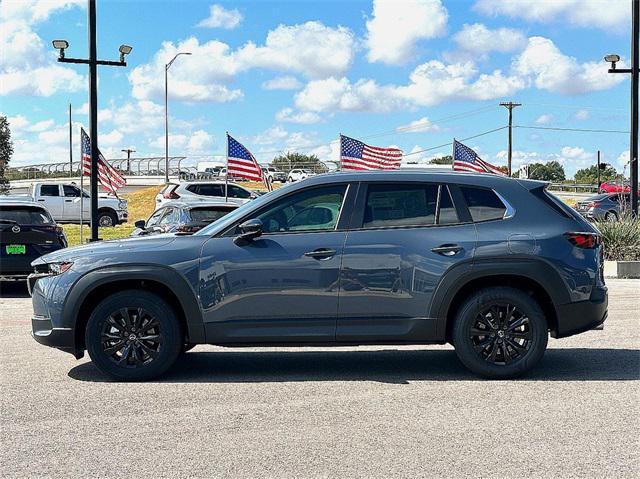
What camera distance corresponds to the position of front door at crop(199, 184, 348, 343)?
7.00 meters

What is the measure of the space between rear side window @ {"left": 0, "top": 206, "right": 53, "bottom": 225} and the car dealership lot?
19.1 ft

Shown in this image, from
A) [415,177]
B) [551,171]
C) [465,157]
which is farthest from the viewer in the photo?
[551,171]

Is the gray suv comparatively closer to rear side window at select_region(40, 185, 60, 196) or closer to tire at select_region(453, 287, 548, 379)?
tire at select_region(453, 287, 548, 379)

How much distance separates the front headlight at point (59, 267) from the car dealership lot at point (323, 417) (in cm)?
92

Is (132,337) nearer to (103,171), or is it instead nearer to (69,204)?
(103,171)

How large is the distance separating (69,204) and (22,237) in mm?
20687

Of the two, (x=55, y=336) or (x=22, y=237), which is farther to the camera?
(x=22, y=237)

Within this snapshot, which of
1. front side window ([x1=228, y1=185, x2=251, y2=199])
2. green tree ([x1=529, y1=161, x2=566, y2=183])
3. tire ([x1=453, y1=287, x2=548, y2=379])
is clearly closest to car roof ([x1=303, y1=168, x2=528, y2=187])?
tire ([x1=453, y1=287, x2=548, y2=379])

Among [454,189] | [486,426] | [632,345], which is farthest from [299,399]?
[632,345]

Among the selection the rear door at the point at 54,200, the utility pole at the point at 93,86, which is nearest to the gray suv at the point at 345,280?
the utility pole at the point at 93,86

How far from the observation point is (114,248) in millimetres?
7199

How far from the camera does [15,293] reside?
14.7 meters

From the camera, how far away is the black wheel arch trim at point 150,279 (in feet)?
23.0

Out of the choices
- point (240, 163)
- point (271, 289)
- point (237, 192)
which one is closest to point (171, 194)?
point (237, 192)
